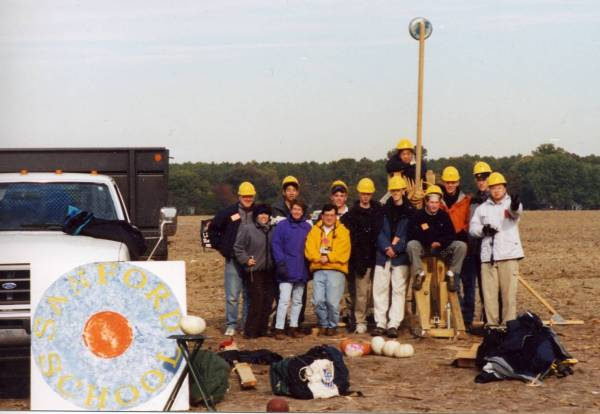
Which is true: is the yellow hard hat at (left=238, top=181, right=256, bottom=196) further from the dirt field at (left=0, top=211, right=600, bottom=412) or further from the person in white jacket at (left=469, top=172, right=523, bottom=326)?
the person in white jacket at (left=469, top=172, right=523, bottom=326)

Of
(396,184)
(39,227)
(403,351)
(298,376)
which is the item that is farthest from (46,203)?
(396,184)

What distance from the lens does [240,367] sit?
483 inches

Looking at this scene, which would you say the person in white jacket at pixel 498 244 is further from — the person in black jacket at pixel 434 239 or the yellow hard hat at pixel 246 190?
the yellow hard hat at pixel 246 190

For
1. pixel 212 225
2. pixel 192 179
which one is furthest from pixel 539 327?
pixel 192 179

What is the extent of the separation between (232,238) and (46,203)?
3.61m

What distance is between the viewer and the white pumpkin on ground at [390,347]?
1379cm

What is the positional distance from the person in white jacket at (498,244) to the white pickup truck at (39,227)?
14.2 feet

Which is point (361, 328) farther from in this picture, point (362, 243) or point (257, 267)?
point (257, 267)

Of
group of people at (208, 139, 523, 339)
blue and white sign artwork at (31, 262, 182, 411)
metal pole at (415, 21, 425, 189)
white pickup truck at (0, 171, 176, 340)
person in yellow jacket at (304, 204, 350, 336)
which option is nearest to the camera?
blue and white sign artwork at (31, 262, 182, 411)

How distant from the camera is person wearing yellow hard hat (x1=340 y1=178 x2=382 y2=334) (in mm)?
15484

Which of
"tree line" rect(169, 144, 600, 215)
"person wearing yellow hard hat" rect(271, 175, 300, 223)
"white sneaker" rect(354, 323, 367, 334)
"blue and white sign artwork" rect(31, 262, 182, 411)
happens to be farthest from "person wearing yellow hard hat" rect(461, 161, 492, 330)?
"tree line" rect(169, 144, 600, 215)

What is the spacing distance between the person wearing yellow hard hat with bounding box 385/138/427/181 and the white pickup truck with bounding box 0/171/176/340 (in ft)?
14.8

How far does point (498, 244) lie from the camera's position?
1479 cm

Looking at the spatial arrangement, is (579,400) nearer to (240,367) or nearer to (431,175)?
(240,367)
